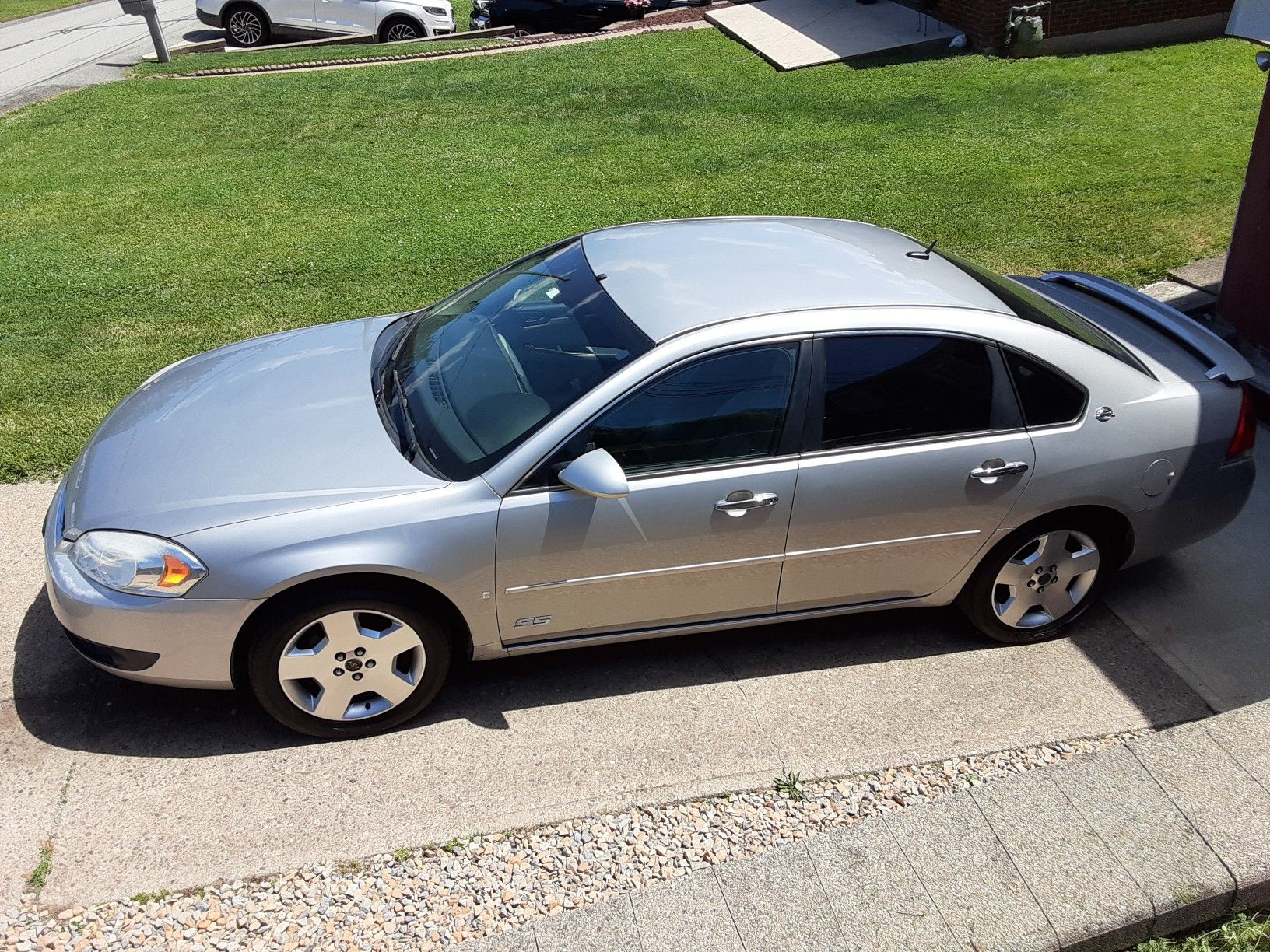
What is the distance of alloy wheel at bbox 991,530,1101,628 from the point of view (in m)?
4.71

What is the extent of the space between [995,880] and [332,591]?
2378mm

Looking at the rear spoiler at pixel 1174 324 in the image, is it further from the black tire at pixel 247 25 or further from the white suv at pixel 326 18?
the black tire at pixel 247 25

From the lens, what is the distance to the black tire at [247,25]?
20.0 meters

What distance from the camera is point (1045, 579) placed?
4.78 m

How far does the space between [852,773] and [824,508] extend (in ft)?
3.23

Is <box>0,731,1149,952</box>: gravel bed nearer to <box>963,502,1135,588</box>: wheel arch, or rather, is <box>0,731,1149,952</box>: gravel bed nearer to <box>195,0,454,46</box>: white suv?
<box>963,502,1135,588</box>: wheel arch

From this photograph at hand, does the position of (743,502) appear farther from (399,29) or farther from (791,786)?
(399,29)

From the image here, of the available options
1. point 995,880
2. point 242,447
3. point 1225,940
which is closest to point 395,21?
point 242,447

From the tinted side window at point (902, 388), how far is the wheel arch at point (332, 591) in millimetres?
1561

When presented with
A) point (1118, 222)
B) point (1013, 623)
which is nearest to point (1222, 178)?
point (1118, 222)

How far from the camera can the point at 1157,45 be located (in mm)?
14234

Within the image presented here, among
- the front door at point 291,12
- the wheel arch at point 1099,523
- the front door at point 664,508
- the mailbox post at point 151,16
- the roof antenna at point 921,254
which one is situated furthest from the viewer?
the front door at point 291,12

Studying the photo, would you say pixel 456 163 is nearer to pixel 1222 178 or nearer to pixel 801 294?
pixel 1222 178

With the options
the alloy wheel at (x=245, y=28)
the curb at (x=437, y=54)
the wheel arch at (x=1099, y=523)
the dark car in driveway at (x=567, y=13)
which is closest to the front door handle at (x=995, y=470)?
the wheel arch at (x=1099, y=523)
